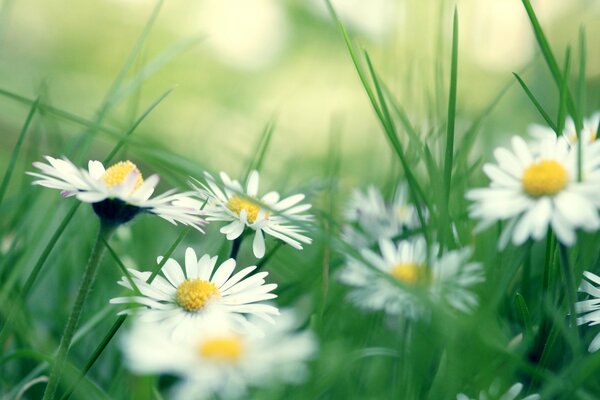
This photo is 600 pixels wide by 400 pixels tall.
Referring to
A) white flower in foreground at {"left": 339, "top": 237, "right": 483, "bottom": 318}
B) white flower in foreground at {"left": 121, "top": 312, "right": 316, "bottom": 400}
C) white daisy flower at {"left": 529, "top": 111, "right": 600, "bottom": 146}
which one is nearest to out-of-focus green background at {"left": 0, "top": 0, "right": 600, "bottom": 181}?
white daisy flower at {"left": 529, "top": 111, "right": 600, "bottom": 146}

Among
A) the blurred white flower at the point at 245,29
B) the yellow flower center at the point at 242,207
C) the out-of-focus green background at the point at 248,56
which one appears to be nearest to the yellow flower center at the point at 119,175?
the yellow flower center at the point at 242,207

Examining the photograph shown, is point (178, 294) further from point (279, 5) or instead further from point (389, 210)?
point (279, 5)

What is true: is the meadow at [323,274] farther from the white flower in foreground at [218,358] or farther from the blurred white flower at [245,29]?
the blurred white flower at [245,29]

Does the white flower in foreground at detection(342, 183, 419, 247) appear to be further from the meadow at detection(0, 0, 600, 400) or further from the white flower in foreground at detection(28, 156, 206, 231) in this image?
the white flower in foreground at detection(28, 156, 206, 231)

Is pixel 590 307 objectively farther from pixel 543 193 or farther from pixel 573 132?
pixel 573 132

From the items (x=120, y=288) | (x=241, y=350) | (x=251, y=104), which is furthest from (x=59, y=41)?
(x=241, y=350)

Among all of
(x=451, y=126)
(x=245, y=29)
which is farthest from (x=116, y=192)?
(x=245, y=29)
